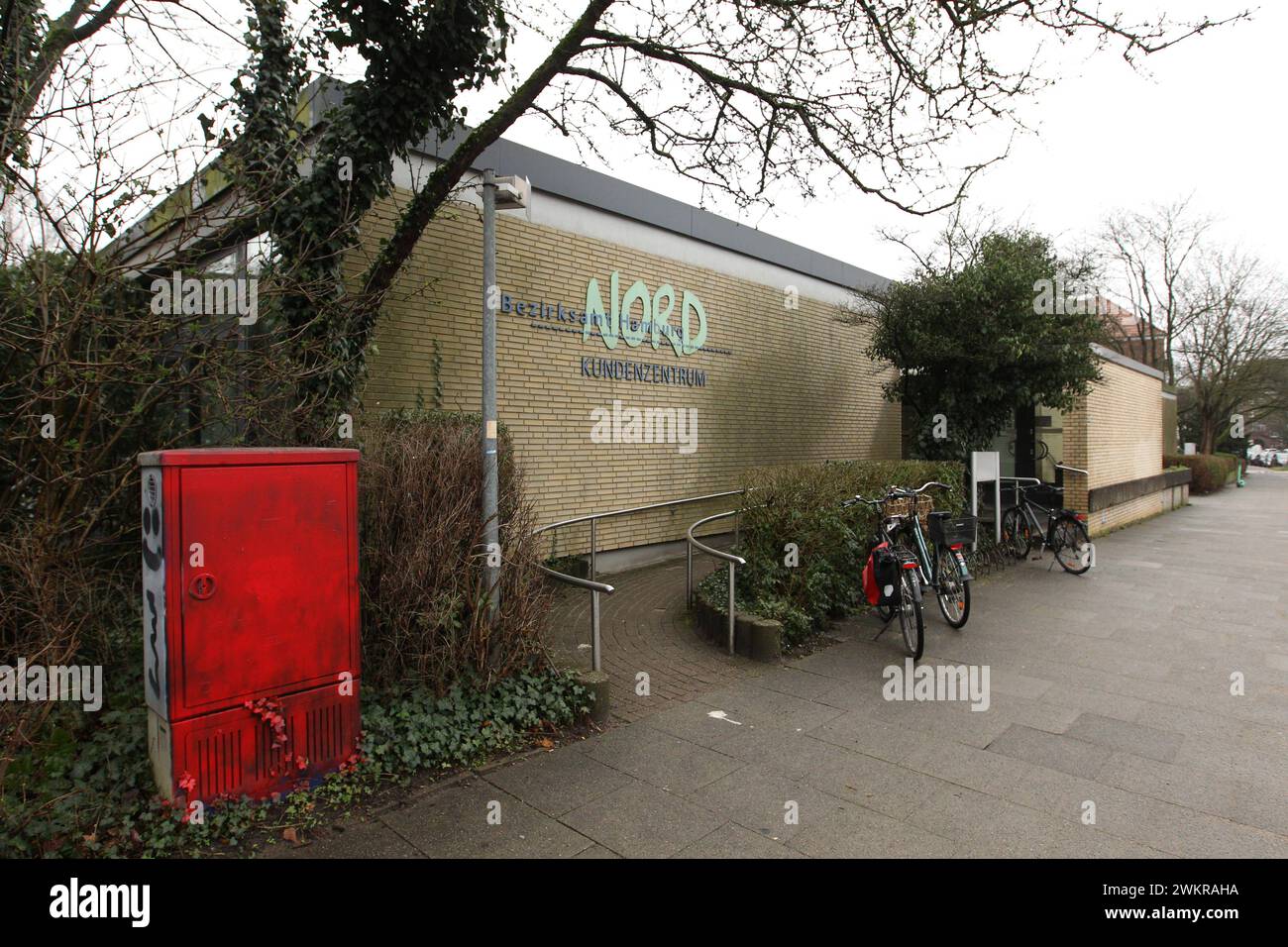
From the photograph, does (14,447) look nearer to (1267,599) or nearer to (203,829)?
(203,829)

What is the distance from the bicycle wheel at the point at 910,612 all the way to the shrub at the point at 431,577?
3030 millimetres

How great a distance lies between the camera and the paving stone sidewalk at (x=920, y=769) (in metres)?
3.24

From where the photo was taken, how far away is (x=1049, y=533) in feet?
32.4

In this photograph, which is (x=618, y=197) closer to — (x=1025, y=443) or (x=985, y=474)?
(x=985, y=474)

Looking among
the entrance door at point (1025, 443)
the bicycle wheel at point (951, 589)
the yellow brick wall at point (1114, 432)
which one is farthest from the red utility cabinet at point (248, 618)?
the entrance door at point (1025, 443)

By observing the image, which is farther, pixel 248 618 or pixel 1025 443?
pixel 1025 443

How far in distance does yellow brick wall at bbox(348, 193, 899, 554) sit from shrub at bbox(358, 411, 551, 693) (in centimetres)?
301

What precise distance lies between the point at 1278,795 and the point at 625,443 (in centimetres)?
748

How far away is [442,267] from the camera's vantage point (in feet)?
26.4

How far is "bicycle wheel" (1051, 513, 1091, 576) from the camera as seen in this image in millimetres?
9594

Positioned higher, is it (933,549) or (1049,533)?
(933,549)

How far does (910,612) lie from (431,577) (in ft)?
12.5

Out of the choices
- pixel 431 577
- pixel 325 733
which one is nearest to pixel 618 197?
pixel 431 577

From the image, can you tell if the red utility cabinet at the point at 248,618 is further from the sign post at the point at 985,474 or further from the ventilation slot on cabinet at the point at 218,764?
the sign post at the point at 985,474
